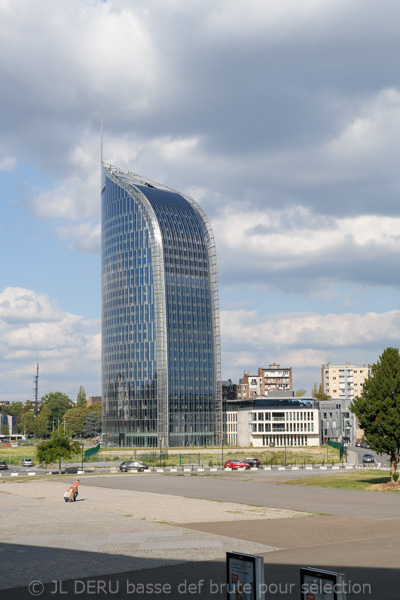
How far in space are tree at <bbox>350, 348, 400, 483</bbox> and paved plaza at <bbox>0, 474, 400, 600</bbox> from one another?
4933 mm

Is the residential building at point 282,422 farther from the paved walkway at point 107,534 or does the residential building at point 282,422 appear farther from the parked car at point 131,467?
the paved walkway at point 107,534

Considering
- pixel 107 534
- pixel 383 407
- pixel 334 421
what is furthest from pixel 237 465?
pixel 334 421

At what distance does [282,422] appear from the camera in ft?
575

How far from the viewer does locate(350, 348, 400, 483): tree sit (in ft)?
182

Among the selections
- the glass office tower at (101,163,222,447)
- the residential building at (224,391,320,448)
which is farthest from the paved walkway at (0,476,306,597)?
the glass office tower at (101,163,222,447)

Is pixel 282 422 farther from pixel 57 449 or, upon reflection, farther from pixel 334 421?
pixel 57 449

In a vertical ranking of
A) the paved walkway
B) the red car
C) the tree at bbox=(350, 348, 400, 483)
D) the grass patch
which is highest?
the tree at bbox=(350, 348, 400, 483)

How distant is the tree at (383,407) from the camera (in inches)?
2185

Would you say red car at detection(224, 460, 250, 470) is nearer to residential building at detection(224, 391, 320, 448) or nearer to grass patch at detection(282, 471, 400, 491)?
grass patch at detection(282, 471, 400, 491)

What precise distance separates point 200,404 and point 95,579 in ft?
564

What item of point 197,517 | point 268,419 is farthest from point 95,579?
point 268,419

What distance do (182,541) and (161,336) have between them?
525ft

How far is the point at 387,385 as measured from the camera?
56.6 meters

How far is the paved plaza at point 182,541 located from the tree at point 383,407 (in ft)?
16.2
